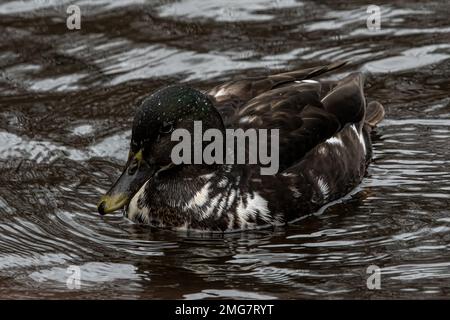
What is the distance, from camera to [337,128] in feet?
37.1

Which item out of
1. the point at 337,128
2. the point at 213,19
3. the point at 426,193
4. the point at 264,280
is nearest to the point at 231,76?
the point at 213,19

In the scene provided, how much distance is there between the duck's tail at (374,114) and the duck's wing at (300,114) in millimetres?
531

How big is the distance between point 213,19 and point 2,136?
334cm

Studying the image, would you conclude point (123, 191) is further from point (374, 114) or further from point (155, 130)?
point (374, 114)

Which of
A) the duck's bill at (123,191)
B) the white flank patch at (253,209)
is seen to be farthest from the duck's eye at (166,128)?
the white flank patch at (253,209)

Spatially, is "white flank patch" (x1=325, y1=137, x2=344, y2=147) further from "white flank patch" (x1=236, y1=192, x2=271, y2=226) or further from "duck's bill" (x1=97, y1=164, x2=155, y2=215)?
"duck's bill" (x1=97, y1=164, x2=155, y2=215)

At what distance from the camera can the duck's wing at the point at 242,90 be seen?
1106cm

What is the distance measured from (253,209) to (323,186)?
0.77 m

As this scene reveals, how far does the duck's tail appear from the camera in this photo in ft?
39.9

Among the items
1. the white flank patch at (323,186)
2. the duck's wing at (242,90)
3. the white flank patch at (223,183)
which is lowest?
the white flank patch at (323,186)

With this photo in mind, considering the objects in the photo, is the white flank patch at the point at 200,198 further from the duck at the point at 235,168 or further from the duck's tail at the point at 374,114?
the duck's tail at the point at 374,114

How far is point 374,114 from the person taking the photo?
12.2m

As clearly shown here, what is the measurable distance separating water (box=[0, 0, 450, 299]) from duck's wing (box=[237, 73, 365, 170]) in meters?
0.60

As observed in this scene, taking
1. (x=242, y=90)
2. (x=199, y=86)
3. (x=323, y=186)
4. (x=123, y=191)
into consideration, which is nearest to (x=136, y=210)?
(x=123, y=191)
